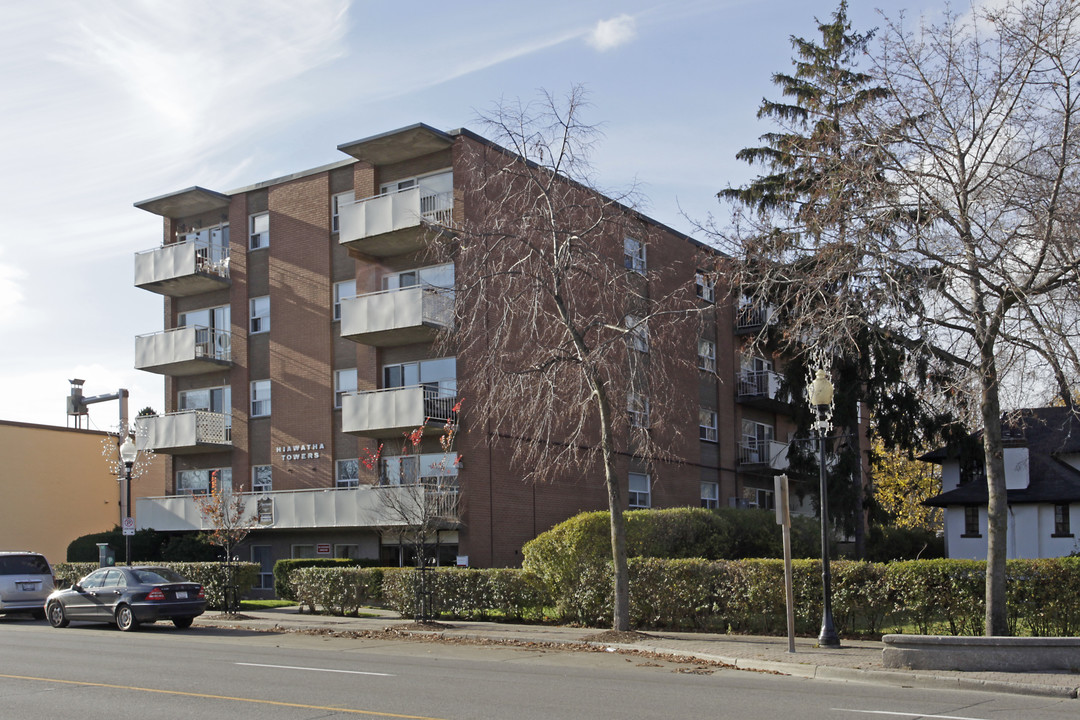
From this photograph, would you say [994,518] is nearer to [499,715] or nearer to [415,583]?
[499,715]

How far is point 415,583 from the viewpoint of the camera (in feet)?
76.7

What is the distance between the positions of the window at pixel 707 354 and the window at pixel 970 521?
11.0 meters

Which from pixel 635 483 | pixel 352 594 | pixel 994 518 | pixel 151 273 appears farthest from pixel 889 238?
pixel 151 273

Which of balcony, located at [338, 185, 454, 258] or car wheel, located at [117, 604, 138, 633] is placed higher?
balcony, located at [338, 185, 454, 258]

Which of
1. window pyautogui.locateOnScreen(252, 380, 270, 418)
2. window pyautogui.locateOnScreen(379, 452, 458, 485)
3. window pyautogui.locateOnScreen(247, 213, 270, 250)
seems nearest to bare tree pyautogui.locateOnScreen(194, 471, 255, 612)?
window pyautogui.locateOnScreen(252, 380, 270, 418)

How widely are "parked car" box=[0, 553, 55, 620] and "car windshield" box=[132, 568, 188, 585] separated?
16.5 ft

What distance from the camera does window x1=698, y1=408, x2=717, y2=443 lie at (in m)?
41.3

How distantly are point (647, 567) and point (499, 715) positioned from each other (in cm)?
1024

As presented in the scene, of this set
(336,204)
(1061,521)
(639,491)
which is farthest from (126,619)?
(1061,521)

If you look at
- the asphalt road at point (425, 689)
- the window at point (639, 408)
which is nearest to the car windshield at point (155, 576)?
the asphalt road at point (425, 689)

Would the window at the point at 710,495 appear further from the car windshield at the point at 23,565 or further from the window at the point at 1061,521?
the car windshield at the point at 23,565

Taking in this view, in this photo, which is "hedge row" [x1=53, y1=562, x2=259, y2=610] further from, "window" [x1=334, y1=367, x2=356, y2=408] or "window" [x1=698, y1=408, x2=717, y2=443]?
"window" [x1=698, y1=408, x2=717, y2=443]

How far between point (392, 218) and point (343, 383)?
6414 millimetres

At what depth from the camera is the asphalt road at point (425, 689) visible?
1073 centimetres
